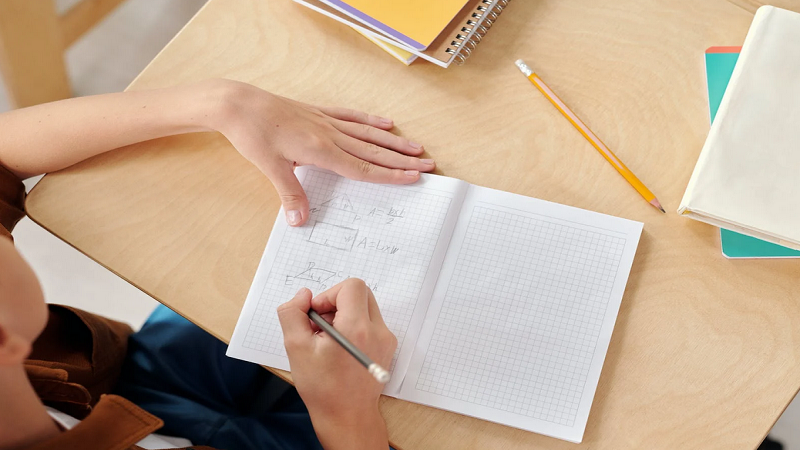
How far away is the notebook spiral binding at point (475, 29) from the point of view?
85 centimetres

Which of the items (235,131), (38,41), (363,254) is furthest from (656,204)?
(38,41)

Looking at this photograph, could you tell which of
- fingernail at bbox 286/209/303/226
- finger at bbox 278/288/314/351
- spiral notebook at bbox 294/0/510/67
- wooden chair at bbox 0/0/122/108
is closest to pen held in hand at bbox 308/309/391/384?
finger at bbox 278/288/314/351

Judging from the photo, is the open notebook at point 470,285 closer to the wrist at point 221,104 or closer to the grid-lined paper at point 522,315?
the grid-lined paper at point 522,315

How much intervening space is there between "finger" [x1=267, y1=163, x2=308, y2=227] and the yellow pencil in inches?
12.3

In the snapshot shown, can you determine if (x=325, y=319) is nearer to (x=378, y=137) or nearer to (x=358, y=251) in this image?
(x=358, y=251)

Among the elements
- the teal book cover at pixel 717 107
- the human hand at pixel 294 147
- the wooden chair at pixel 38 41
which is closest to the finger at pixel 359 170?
the human hand at pixel 294 147

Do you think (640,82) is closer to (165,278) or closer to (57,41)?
(165,278)

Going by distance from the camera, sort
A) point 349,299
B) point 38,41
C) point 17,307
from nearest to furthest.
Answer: point 17,307, point 349,299, point 38,41

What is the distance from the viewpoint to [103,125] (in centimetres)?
82

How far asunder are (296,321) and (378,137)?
0.80ft

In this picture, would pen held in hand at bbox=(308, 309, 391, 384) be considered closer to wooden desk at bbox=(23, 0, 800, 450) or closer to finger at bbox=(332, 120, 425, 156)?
wooden desk at bbox=(23, 0, 800, 450)

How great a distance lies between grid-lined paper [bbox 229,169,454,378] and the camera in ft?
2.47

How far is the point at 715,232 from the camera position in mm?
775

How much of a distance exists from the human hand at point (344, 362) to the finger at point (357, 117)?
0.70ft
